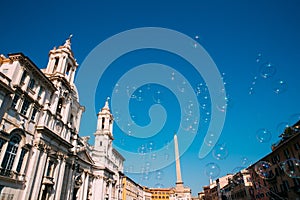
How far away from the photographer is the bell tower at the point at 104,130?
53125 millimetres

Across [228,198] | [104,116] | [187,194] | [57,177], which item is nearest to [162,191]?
[187,194]

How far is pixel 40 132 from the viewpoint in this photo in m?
24.8

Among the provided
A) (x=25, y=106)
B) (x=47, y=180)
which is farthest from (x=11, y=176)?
(x=25, y=106)

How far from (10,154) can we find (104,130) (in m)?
35.9

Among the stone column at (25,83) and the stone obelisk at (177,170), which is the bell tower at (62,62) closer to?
the stone column at (25,83)

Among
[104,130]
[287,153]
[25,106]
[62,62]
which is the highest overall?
[62,62]

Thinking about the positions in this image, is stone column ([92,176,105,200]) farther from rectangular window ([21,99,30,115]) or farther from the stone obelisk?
the stone obelisk

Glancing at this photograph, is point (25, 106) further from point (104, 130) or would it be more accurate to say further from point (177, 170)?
point (177, 170)

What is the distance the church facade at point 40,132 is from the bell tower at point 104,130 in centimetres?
994

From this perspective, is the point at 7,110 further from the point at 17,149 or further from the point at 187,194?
the point at 187,194

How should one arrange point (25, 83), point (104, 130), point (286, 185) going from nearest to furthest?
point (25, 83) < point (286, 185) < point (104, 130)

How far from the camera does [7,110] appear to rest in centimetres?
1977

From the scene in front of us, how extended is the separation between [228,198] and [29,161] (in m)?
63.5

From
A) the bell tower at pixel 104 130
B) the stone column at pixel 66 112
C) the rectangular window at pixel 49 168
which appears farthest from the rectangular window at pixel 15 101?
the bell tower at pixel 104 130
